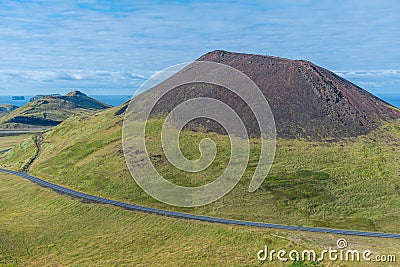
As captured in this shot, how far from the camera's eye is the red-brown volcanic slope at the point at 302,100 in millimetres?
116500

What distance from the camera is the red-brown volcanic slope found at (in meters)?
116

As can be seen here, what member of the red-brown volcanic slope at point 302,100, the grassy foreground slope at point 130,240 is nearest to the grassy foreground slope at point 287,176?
the red-brown volcanic slope at point 302,100

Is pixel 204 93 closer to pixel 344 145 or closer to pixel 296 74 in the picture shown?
pixel 296 74

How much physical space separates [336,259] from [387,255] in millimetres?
7823

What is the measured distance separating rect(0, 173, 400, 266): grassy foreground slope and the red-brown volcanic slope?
5205cm

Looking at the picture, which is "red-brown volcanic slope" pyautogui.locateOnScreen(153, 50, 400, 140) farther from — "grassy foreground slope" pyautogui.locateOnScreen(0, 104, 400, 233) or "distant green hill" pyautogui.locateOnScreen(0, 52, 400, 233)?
"grassy foreground slope" pyautogui.locateOnScreen(0, 104, 400, 233)

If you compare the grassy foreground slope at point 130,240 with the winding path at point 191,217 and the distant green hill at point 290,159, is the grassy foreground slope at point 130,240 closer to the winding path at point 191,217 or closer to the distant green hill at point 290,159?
the winding path at point 191,217

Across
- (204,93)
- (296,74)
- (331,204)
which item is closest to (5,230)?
(331,204)

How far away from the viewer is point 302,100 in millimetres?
127062

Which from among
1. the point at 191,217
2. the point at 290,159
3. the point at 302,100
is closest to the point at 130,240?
the point at 191,217

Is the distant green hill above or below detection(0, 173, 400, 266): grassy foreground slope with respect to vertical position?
above

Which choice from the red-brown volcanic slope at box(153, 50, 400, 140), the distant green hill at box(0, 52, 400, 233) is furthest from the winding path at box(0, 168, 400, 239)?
the red-brown volcanic slope at box(153, 50, 400, 140)

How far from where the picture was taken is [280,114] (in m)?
122

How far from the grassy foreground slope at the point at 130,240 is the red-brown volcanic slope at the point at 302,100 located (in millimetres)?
52054
